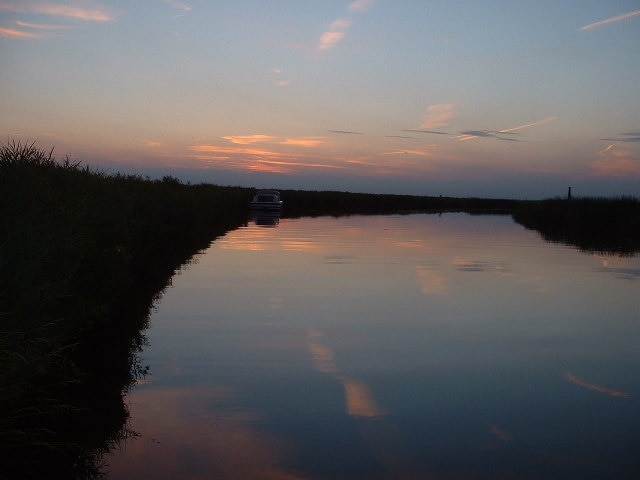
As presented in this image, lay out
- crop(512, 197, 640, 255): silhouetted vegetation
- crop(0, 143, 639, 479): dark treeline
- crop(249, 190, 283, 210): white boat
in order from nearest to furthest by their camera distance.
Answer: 1. crop(0, 143, 639, 479): dark treeline
2. crop(512, 197, 640, 255): silhouetted vegetation
3. crop(249, 190, 283, 210): white boat

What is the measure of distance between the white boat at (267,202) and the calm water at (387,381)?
5245 cm

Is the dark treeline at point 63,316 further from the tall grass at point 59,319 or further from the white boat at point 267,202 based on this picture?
the white boat at point 267,202

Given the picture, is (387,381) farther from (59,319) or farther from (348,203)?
(348,203)

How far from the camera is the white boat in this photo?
7200 cm

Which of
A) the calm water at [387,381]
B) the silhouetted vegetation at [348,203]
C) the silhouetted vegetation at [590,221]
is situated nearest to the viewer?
the calm water at [387,381]

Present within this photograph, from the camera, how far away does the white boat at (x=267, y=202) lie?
7200 centimetres

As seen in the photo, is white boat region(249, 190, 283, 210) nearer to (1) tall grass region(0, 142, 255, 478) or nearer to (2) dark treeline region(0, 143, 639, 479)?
(2) dark treeline region(0, 143, 639, 479)

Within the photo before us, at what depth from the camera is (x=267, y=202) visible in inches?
2852

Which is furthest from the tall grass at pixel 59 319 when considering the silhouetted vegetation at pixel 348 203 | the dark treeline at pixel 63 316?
the silhouetted vegetation at pixel 348 203

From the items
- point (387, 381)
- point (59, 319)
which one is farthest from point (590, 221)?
point (59, 319)

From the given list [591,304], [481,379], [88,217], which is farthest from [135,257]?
[481,379]

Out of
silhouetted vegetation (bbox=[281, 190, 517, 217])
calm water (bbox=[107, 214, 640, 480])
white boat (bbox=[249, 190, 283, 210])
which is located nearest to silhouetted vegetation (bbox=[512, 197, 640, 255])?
calm water (bbox=[107, 214, 640, 480])

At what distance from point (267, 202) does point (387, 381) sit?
6350 centimetres

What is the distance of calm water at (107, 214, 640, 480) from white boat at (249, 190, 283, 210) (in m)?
52.4
